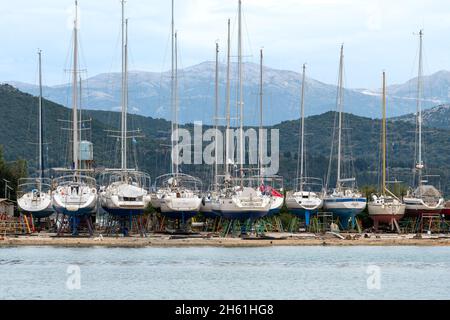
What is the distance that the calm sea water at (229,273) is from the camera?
5331 centimetres

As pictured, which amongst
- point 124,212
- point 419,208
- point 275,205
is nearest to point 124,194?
point 124,212

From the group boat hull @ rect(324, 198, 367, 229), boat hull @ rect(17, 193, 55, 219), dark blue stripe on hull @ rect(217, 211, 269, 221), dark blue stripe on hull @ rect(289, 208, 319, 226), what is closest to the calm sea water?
dark blue stripe on hull @ rect(217, 211, 269, 221)

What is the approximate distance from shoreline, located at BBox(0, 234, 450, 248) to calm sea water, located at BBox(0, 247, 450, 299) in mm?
1665

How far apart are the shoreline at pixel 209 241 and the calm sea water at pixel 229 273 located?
1665 mm

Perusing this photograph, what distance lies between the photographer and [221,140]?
345 feet

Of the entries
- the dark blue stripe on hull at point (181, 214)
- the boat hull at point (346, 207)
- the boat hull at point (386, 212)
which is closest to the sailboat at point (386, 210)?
the boat hull at point (386, 212)

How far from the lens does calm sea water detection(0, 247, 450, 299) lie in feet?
175

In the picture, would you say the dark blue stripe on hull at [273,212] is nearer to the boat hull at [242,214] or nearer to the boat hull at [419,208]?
the boat hull at [242,214]

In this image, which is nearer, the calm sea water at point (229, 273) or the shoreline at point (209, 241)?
the calm sea water at point (229, 273)

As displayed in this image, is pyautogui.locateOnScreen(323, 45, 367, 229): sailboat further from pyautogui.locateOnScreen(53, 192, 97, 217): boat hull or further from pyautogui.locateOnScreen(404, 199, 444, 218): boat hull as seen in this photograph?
pyautogui.locateOnScreen(53, 192, 97, 217): boat hull

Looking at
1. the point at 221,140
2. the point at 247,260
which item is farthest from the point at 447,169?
the point at 247,260

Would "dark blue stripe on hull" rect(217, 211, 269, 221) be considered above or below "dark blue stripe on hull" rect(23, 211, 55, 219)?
above

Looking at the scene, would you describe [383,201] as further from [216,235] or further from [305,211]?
[216,235]

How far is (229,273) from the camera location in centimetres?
6247
